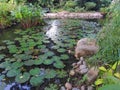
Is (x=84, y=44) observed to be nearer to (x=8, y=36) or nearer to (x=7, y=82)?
(x=7, y=82)

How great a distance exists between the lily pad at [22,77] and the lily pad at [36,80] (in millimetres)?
107

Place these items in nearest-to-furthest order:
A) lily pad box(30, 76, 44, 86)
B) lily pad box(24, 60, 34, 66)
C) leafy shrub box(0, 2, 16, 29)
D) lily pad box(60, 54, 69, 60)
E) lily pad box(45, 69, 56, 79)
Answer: lily pad box(30, 76, 44, 86), lily pad box(45, 69, 56, 79), lily pad box(24, 60, 34, 66), lily pad box(60, 54, 69, 60), leafy shrub box(0, 2, 16, 29)

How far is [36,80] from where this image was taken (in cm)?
352

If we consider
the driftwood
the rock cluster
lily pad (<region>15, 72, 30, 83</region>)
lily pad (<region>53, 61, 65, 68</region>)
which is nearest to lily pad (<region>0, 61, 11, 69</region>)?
lily pad (<region>15, 72, 30, 83</region>)

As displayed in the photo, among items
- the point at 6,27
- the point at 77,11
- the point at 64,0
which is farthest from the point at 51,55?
the point at 64,0

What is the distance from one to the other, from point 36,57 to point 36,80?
1.03 meters

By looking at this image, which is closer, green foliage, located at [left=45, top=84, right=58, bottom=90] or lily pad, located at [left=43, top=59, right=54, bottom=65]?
green foliage, located at [left=45, top=84, right=58, bottom=90]

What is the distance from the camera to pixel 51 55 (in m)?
4.58

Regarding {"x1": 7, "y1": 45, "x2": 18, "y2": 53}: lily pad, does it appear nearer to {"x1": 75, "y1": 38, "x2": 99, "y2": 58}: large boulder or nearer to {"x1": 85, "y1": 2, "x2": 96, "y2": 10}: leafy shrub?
{"x1": 75, "y1": 38, "x2": 99, "y2": 58}: large boulder

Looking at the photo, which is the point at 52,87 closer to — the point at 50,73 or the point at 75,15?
the point at 50,73

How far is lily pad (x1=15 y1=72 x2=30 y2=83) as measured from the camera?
11.6 ft

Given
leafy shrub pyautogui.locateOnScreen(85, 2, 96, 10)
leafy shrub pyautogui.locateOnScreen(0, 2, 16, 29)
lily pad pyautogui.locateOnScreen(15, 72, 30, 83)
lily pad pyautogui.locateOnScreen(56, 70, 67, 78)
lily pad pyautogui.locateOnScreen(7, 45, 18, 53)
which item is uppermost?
leafy shrub pyautogui.locateOnScreen(0, 2, 16, 29)

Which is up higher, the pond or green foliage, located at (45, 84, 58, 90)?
the pond

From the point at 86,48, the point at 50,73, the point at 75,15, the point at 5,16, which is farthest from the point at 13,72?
the point at 75,15
